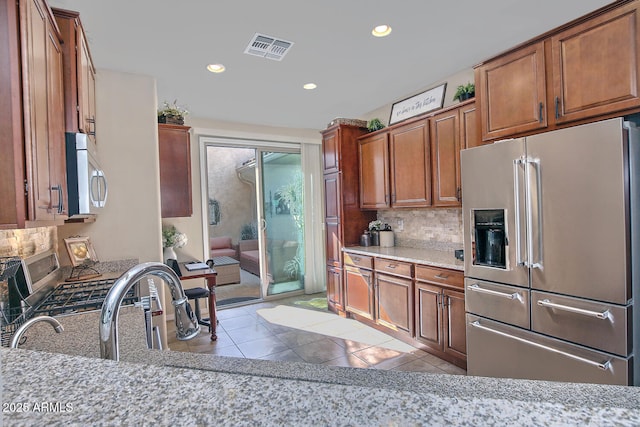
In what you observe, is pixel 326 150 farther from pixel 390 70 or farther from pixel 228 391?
pixel 228 391

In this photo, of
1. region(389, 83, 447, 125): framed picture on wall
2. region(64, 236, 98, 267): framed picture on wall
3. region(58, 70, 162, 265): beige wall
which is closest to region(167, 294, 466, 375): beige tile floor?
region(58, 70, 162, 265): beige wall

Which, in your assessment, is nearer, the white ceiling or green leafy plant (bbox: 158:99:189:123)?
the white ceiling

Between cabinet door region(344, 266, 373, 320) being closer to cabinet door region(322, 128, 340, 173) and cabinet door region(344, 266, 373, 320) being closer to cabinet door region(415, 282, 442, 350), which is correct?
cabinet door region(415, 282, 442, 350)

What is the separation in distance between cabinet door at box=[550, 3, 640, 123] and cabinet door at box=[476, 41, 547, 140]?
0.31 feet

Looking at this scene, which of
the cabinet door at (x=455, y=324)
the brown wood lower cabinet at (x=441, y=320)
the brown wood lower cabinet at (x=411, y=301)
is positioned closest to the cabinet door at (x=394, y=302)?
the brown wood lower cabinet at (x=411, y=301)

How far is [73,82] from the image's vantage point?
1.82 metres

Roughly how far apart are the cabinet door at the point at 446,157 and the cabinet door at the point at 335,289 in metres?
1.65

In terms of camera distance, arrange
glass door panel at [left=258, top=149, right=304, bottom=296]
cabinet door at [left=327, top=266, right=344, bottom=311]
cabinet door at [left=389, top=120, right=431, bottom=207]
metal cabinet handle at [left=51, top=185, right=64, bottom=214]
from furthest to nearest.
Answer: glass door panel at [left=258, top=149, right=304, bottom=296] → cabinet door at [left=327, top=266, right=344, bottom=311] → cabinet door at [left=389, top=120, right=431, bottom=207] → metal cabinet handle at [left=51, top=185, right=64, bottom=214]

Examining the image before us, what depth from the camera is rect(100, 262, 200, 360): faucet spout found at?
0.85 m

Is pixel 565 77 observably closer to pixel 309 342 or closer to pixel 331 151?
pixel 331 151

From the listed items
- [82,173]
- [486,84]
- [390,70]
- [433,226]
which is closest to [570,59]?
[486,84]

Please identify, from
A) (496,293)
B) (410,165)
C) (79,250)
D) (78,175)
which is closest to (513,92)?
(410,165)

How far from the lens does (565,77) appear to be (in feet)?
6.72

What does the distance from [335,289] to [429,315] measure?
5.02 feet
